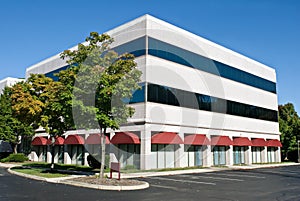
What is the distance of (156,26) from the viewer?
32.4m

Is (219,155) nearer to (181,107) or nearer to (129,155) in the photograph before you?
(181,107)

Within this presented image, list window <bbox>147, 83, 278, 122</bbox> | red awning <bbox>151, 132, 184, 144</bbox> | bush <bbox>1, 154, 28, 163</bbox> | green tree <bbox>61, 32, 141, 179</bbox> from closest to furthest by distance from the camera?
green tree <bbox>61, 32, 141, 179</bbox> → red awning <bbox>151, 132, 184, 144</bbox> → window <bbox>147, 83, 278, 122</bbox> → bush <bbox>1, 154, 28, 163</bbox>

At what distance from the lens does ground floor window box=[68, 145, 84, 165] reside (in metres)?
A: 38.2

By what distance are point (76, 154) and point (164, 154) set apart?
12.5m

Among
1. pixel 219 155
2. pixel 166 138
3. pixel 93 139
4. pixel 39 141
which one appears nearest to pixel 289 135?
pixel 219 155

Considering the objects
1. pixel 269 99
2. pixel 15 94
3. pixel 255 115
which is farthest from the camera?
pixel 269 99

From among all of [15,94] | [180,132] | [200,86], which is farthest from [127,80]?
[200,86]

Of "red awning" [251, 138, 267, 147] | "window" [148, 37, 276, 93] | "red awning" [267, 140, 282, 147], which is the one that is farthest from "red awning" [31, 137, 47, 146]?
"red awning" [267, 140, 282, 147]

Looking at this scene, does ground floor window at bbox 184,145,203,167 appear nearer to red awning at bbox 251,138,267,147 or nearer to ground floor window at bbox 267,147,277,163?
red awning at bbox 251,138,267,147

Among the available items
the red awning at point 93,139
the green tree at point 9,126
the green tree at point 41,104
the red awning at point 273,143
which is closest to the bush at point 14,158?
the green tree at point 9,126

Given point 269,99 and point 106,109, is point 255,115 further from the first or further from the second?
point 106,109

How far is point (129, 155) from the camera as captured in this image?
104 ft

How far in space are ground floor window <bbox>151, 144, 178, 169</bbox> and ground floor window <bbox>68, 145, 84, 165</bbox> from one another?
10394 millimetres

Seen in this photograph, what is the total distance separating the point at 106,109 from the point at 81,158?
19.7 meters
